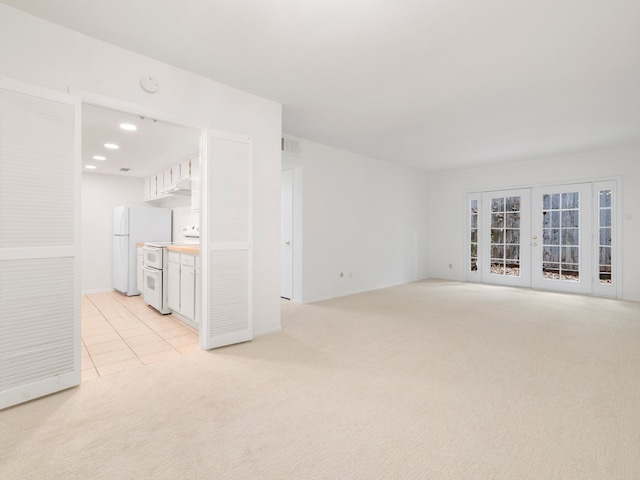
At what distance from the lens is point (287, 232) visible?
17.7 feet

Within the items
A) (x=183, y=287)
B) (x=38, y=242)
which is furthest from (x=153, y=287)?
(x=38, y=242)

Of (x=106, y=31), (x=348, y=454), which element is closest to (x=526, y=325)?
(x=348, y=454)

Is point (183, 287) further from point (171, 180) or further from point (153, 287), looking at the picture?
point (171, 180)

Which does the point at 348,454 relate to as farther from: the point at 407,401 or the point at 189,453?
the point at 189,453

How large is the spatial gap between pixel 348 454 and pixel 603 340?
328 cm

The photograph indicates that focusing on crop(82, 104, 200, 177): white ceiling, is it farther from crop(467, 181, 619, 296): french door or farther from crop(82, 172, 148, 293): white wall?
crop(467, 181, 619, 296): french door

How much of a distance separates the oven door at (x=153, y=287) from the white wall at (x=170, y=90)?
1.76 m

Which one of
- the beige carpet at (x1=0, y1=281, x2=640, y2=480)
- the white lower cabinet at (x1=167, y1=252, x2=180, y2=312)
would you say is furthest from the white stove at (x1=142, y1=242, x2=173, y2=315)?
the beige carpet at (x1=0, y1=281, x2=640, y2=480)

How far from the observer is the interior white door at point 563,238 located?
579 cm

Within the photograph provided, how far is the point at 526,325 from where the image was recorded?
390 cm

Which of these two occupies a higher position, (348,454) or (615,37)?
(615,37)

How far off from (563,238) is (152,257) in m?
7.05

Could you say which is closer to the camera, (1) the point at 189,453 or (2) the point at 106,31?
(1) the point at 189,453

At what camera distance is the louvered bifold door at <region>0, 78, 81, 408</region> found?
2053 mm
